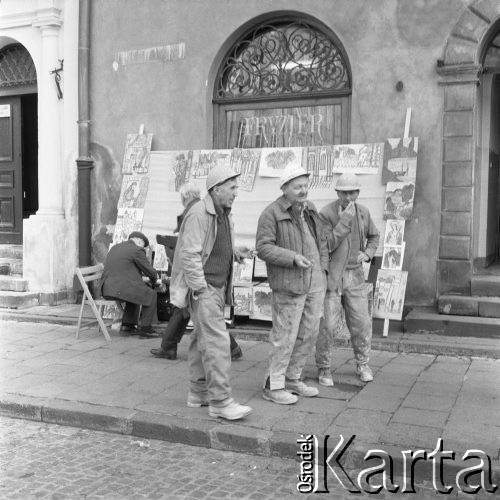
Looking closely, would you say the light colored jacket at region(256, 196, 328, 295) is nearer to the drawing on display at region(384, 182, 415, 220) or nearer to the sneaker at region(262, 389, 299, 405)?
the sneaker at region(262, 389, 299, 405)

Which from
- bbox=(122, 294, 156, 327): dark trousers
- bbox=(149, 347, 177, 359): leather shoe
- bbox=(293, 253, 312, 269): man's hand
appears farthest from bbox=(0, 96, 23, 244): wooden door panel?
bbox=(293, 253, 312, 269): man's hand

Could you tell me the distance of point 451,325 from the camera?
24.4ft

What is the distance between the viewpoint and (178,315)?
22.5ft

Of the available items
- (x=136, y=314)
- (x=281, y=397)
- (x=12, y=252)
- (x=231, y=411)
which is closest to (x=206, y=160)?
(x=136, y=314)

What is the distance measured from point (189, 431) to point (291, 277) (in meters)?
1.39

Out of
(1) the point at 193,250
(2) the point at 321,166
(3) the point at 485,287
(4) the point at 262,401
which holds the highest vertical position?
(2) the point at 321,166

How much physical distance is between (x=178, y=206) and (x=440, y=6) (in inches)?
159

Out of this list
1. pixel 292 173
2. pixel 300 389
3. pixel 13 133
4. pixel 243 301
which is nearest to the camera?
pixel 292 173

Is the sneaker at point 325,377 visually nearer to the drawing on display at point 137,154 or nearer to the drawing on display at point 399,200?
the drawing on display at point 399,200

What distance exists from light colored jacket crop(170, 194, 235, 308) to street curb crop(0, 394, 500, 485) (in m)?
0.90

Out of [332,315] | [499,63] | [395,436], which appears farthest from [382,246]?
[395,436]

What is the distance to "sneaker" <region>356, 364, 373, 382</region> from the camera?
6.06m

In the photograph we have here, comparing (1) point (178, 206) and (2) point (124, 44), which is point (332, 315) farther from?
(2) point (124, 44)

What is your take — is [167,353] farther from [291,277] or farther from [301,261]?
[301,261]
